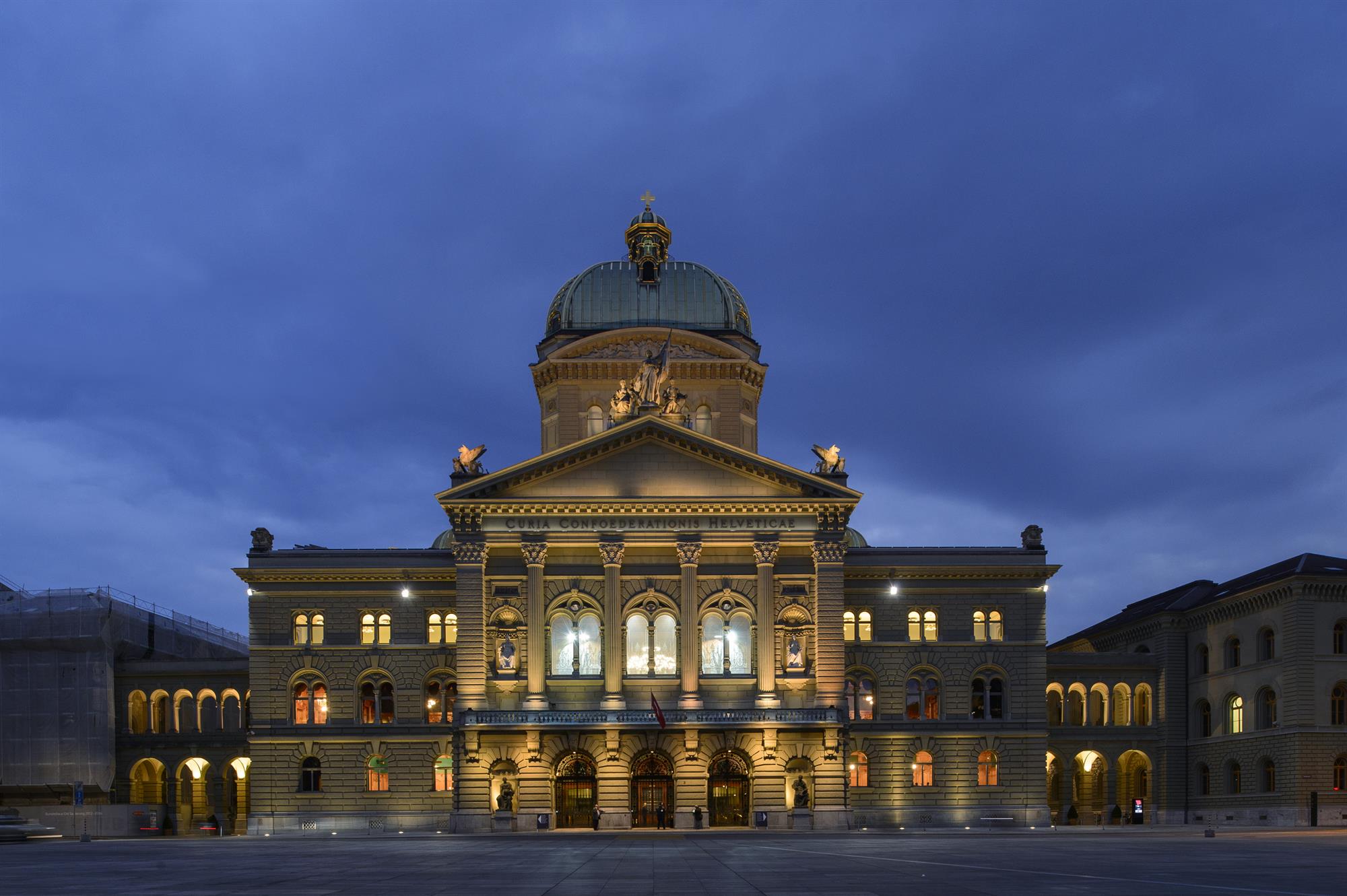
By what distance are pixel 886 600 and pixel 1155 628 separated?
70.0 ft

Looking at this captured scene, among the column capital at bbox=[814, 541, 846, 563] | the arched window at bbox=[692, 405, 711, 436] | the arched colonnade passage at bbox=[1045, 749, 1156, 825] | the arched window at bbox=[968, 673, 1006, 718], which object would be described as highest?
the arched window at bbox=[692, 405, 711, 436]

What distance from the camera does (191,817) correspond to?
94875 millimetres

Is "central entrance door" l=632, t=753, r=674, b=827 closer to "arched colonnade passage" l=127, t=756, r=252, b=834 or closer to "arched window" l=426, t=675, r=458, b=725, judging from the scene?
"arched window" l=426, t=675, r=458, b=725

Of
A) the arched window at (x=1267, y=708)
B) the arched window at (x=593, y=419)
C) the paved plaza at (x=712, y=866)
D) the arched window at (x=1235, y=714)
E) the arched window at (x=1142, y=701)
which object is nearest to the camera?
the paved plaza at (x=712, y=866)

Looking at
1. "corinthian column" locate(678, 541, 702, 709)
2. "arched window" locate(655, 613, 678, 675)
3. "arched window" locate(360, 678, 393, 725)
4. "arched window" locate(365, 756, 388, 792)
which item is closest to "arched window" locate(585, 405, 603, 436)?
"corinthian column" locate(678, 541, 702, 709)

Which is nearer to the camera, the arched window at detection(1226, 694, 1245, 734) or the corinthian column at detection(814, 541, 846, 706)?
the corinthian column at detection(814, 541, 846, 706)

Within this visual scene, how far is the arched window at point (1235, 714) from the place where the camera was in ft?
294

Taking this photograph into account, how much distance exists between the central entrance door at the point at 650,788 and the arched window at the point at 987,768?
61.3ft

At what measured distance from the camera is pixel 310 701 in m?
88.2

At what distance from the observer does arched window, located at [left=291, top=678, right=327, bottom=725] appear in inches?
3462

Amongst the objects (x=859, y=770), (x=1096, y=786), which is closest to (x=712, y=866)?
(x=859, y=770)

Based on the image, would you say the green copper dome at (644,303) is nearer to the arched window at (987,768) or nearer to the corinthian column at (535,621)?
the corinthian column at (535,621)

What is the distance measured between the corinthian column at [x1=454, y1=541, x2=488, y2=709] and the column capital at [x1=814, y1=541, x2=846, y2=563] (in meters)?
17.9

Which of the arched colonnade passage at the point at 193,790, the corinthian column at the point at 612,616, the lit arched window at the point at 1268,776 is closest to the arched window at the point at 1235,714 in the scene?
the lit arched window at the point at 1268,776
